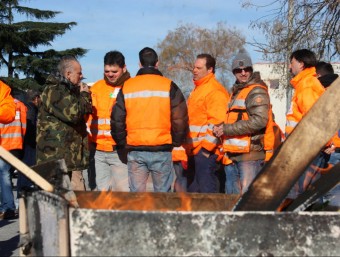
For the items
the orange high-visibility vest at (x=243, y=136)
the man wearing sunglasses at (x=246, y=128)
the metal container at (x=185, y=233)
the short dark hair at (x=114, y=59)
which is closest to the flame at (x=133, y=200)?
the metal container at (x=185, y=233)

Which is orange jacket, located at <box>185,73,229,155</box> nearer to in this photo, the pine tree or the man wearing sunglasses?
the man wearing sunglasses

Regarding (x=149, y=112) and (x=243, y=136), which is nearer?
(x=149, y=112)

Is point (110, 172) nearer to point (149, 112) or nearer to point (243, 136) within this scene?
point (149, 112)

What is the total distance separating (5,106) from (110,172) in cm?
153

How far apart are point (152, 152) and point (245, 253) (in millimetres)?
3356

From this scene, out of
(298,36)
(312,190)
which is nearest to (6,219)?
(312,190)

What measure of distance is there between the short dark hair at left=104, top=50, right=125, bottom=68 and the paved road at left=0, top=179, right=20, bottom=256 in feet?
7.44

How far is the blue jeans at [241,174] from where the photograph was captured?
5.98 meters

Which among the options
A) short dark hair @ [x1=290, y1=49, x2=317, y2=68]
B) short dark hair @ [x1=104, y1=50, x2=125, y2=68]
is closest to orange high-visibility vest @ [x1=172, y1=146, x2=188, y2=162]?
short dark hair @ [x1=104, y1=50, x2=125, y2=68]

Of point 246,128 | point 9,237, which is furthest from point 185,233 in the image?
point 9,237

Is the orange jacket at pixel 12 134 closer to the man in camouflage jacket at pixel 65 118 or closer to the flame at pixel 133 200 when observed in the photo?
the man in camouflage jacket at pixel 65 118

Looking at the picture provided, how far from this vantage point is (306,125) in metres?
2.76

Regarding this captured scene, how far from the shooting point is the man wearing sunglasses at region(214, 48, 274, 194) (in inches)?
231

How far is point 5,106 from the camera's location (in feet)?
22.7
